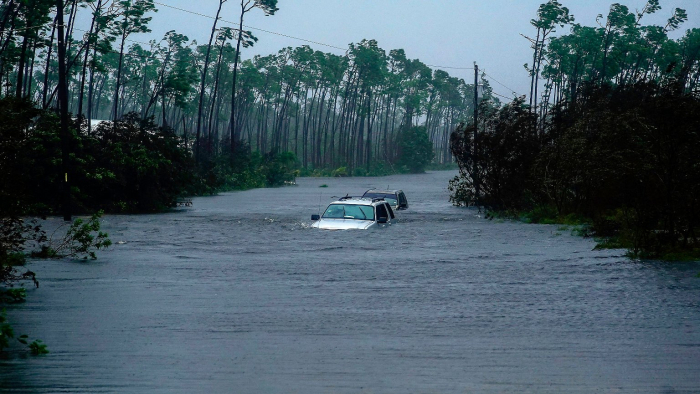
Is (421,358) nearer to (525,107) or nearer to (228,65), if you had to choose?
(525,107)

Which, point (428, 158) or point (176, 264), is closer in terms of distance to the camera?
point (176, 264)

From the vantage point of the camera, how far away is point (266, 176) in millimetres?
80625

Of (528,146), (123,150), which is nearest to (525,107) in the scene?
(528,146)

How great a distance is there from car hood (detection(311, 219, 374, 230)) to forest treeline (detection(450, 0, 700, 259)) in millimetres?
6633

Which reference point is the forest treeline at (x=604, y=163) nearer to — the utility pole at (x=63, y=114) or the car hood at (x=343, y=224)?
the car hood at (x=343, y=224)

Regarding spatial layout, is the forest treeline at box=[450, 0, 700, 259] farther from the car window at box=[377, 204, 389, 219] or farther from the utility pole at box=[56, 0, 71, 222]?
the utility pole at box=[56, 0, 71, 222]

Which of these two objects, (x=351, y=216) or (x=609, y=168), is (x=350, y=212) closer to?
(x=351, y=216)

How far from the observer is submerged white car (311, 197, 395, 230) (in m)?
25.7

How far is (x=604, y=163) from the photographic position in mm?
22281

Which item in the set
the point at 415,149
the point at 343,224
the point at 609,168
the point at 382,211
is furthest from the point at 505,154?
the point at 415,149

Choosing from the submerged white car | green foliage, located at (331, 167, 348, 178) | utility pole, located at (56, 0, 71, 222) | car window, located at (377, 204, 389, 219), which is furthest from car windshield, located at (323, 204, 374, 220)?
green foliage, located at (331, 167, 348, 178)

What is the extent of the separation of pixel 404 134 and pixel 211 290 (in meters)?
128

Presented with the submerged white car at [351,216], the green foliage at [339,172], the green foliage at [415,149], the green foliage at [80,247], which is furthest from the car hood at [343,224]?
the green foliage at [415,149]

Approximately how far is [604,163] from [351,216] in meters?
7.74
